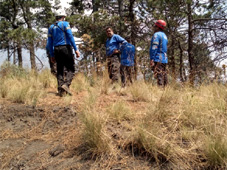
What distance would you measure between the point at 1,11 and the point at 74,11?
6522 mm

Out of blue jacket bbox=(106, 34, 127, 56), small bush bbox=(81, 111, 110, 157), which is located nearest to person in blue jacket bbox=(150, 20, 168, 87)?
blue jacket bbox=(106, 34, 127, 56)

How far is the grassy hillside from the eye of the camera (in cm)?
194

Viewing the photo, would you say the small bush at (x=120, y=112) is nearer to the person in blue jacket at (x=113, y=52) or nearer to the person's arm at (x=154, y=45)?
the person's arm at (x=154, y=45)

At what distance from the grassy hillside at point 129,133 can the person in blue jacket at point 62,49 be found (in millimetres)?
731

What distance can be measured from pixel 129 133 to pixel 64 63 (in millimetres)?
2708

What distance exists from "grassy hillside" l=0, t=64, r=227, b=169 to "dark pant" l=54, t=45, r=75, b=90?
0.74m

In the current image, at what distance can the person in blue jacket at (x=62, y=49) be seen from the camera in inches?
172

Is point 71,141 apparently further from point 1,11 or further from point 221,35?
point 1,11

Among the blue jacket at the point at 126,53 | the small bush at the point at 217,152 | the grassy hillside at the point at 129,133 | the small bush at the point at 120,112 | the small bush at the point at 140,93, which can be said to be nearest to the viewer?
the small bush at the point at 217,152

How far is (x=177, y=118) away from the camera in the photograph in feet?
7.96

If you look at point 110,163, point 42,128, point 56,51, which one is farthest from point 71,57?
point 110,163

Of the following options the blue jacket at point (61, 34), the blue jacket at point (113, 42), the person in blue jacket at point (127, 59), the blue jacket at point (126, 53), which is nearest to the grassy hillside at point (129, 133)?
the blue jacket at point (61, 34)

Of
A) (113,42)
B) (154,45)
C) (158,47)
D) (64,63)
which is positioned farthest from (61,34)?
(158,47)

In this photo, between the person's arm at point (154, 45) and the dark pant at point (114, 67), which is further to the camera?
the dark pant at point (114, 67)
